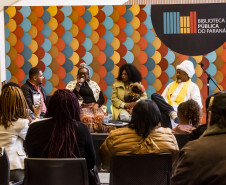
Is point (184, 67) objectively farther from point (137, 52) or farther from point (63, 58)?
point (63, 58)

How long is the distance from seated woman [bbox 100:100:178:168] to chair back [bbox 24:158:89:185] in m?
0.39

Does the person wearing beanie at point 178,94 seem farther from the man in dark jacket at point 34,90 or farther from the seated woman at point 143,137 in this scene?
the seated woman at point 143,137

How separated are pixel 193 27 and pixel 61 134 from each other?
15.1ft

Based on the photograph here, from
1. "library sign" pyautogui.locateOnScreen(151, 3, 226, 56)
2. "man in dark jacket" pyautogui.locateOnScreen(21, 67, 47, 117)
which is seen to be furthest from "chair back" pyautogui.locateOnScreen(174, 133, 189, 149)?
"library sign" pyautogui.locateOnScreen(151, 3, 226, 56)

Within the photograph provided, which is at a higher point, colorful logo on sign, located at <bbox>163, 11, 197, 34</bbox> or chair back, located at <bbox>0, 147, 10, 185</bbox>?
colorful logo on sign, located at <bbox>163, 11, 197, 34</bbox>

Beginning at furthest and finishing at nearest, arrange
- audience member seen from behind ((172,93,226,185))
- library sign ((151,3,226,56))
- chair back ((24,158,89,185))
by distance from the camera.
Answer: library sign ((151,3,226,56)) < chair back ((24,158,89,185)) < audience member seen from behind ((172,93,226,185))

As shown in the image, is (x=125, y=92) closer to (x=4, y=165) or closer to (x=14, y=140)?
(x=14, y=140)

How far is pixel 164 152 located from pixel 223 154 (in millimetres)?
1251

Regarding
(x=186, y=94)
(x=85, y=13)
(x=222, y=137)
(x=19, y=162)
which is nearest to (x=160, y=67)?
(x=186, y=94)

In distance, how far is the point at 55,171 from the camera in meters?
2.60

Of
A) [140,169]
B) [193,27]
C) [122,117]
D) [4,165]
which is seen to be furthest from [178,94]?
[4,165]

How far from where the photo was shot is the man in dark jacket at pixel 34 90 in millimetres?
5984

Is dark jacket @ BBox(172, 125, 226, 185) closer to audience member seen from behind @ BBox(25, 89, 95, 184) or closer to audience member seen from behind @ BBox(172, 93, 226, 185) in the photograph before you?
audience member seen from behind @ BBox(172, 93, 226, 185)

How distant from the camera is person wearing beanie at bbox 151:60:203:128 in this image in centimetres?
581
